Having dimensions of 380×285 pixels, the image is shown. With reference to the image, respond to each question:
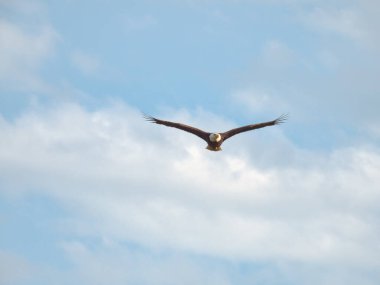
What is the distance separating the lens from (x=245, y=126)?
13200 cm

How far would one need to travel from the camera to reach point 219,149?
5217 inches

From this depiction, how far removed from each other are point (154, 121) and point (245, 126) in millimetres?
6466

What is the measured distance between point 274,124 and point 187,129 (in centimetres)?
694

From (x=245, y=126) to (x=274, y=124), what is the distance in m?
2.36

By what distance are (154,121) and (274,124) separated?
8.55 m

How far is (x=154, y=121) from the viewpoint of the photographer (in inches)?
5197

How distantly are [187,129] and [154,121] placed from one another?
3.13 metres

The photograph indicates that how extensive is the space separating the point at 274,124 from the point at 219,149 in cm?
457

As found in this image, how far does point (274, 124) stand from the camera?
429ft

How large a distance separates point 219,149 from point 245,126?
8.23 ft
